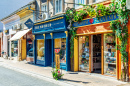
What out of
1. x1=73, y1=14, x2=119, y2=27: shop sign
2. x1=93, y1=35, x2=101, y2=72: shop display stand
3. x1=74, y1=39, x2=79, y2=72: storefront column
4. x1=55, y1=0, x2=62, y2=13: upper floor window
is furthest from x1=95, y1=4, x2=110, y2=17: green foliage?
x1=55, y1=0, x2=62, y2=13: upper floor window

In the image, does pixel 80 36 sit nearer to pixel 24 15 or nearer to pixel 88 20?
pixel 88 20

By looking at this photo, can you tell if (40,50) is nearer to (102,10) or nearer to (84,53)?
(84,53)

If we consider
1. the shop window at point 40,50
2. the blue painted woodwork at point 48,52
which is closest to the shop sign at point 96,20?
the blue painted woodwork at point 48,52

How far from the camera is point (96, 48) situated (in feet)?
38.1

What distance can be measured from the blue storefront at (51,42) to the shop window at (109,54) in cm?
305

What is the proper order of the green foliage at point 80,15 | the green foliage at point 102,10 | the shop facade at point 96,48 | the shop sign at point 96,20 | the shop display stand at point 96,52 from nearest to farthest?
the shop sign at point 96,20, the green foliage at point 102,10, the shop facade at point 96,48, the green foliage at point 80,15, the shop display stand at point 96,52

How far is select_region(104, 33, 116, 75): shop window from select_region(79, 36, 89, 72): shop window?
166 cm

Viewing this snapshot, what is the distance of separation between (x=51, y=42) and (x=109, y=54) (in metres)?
6.74

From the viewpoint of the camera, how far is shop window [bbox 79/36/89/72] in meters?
11.6

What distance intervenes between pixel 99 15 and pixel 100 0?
1.20 m

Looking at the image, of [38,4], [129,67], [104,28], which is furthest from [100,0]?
[38,4]

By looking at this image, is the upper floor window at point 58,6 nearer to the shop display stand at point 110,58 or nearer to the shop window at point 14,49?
the shop display stand at point 110,58

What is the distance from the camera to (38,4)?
1766cm

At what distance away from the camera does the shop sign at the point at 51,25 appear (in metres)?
12.8
